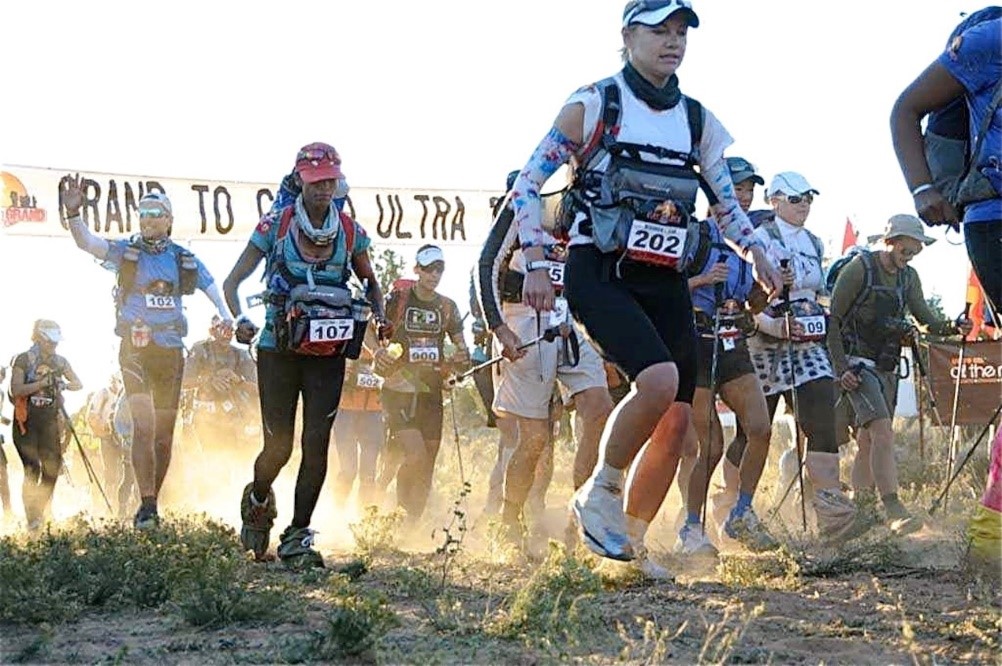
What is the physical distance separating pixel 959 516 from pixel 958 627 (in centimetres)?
688

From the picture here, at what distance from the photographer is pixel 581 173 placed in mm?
6270

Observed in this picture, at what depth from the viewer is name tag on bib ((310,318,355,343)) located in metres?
7.80

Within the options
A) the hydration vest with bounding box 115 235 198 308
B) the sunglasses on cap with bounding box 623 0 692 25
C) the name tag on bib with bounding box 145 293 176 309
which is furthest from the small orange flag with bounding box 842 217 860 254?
the sunglasses on cap with bounding box 623 0 692 25

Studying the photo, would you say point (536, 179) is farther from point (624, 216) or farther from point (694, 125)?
point (694, 125)

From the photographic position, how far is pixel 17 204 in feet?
55.9

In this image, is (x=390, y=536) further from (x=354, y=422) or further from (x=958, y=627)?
(x=958, y=627)

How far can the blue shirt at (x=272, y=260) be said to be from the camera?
7.91 m

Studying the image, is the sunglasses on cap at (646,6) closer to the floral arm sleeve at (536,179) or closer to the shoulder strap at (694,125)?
the shoulder strap at (694,125)

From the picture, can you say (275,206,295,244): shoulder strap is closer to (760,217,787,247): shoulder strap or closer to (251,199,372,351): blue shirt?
(251,199,372,351): blue shirt

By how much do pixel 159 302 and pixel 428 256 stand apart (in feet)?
8.15

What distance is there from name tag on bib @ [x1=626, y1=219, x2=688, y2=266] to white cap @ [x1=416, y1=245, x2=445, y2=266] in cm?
574

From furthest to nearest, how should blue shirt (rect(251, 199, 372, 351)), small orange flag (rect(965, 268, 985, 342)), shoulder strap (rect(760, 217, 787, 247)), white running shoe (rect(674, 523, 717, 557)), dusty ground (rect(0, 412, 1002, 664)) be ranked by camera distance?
small orange flag (rect(965, 268, 985, 342)), shoulder strap (rect(760, 217, 787, 247)), white running shoe (rect(674, 523, 717, 557)), blue shirt (rect(251, 199, 372, 351)), dusty ground (rect(0, 412, 1002, 664))

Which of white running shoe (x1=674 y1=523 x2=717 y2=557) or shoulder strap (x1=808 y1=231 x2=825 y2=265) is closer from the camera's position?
white running shoe (x1=674 y1=523 x2=717 y2=557)

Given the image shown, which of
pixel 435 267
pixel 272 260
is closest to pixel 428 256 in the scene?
pixel 435 267
